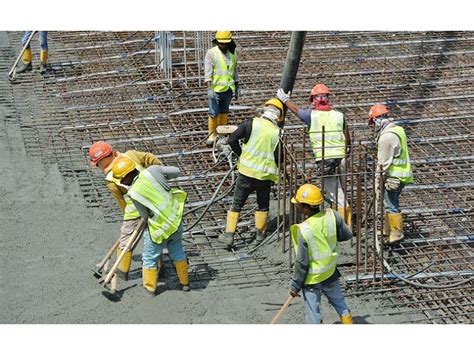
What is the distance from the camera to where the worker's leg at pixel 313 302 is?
11.2 m

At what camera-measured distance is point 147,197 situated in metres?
11.9

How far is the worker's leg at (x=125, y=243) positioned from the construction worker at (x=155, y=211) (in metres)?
0.29

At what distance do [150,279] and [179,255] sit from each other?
1.33 feet

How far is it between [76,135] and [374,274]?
18.0 ft

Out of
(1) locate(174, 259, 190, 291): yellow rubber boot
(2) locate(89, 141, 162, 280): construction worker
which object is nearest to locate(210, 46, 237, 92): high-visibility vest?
(2) locate(89, 141, 162, 280): construction worker

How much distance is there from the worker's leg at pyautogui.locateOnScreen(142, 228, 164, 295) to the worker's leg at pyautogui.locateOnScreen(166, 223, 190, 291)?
139 millimetres

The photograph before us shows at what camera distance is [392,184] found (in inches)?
512

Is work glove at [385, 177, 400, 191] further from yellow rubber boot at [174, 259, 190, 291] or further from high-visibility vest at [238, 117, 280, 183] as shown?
yellow rubber boot at [174, 259, 190, 291]

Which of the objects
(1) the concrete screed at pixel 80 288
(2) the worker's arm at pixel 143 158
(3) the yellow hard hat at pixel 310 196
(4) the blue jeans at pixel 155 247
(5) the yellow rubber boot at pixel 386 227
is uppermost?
(3) the yellow hard hat at pixel 310 196

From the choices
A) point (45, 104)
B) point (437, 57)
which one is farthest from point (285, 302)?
point (437, 57)

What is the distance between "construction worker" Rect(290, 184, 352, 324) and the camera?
11016 mm

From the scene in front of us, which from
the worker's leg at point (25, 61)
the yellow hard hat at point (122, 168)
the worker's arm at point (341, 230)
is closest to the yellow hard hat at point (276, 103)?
the yellow hard hat at point (122, 168)

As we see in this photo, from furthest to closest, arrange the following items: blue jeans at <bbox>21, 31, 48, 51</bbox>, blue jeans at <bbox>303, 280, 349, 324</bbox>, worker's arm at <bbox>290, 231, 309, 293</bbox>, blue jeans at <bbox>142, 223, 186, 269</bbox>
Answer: blue jeans at <bbox>21, 31, 48, 51</bbox>, blue jeans at <bbox>142, 223, 186, 269</bbox>, blue jeans at <bbox>303, 280, 349, 324</bbox>, worker's arm at <bbox>290, 231, 309, 293</bbox>

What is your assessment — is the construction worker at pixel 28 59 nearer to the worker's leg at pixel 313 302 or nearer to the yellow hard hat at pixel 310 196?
the yellow hard hat at pixel 310 196
